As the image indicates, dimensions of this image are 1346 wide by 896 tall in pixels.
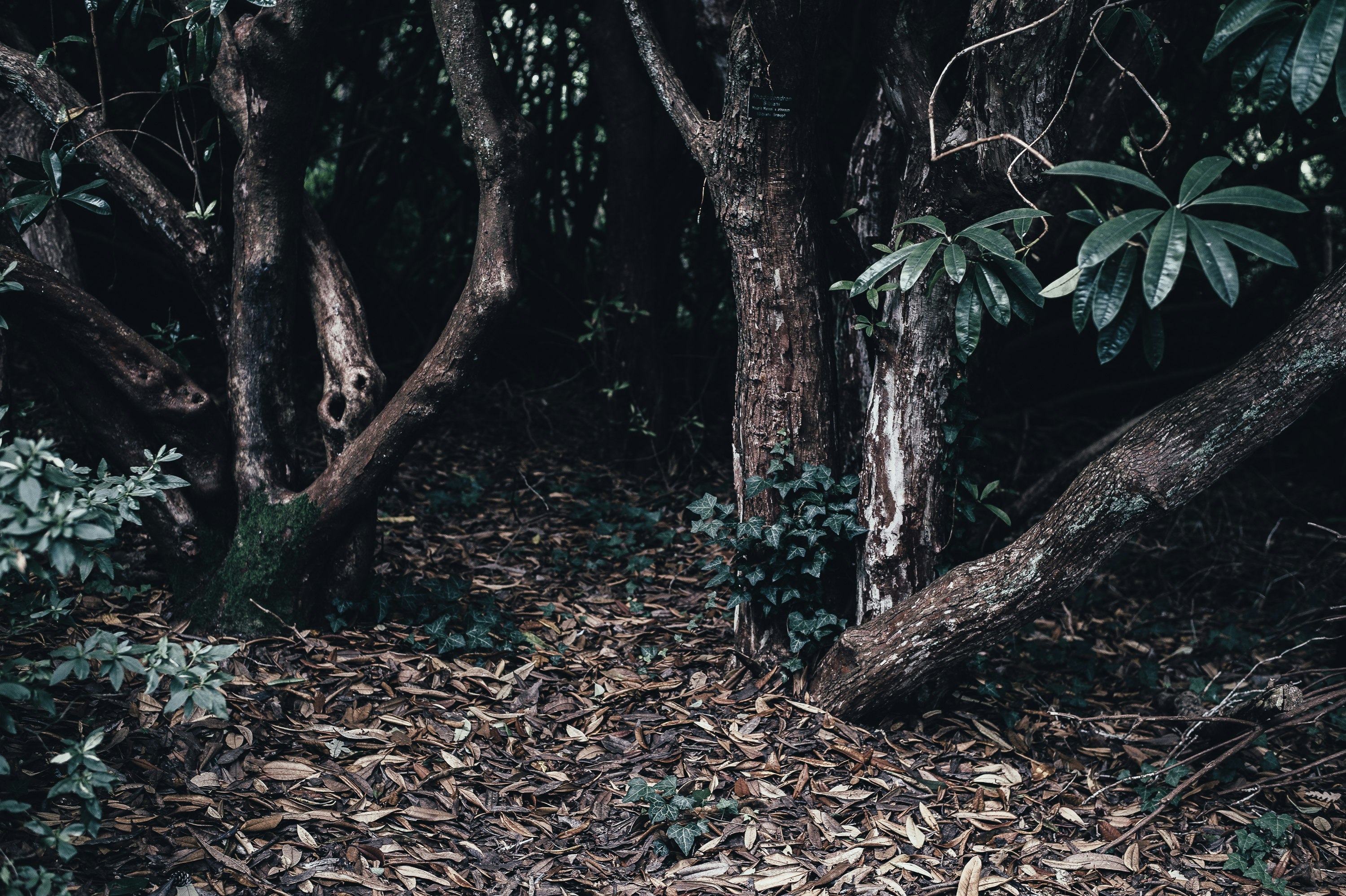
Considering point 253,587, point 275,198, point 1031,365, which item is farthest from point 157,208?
point 1031,365

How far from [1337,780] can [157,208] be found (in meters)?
3.85

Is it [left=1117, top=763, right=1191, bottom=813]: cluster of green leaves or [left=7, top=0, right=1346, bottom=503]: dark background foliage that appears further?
[left=7, top=0, right=1346, bottom=503]: dark background foliage

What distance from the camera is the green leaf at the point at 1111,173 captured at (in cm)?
177

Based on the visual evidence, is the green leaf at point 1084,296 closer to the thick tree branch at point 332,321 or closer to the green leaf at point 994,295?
the green leaf at point 994,295

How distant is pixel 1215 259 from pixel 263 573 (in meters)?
2.57

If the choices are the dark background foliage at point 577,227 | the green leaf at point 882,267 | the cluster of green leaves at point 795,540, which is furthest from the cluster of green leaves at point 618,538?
the green leaf at point 882,267

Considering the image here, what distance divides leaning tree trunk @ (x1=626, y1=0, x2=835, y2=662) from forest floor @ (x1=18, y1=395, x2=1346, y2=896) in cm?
51

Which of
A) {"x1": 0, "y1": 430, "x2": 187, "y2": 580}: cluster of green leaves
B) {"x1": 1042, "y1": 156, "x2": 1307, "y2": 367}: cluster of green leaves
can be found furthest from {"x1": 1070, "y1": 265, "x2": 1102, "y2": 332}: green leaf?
{"x1": 0, "y1": 430, "x2": 187, "y2": 580}: cluster of green leaves

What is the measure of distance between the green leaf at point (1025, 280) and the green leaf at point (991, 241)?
0.13 feet

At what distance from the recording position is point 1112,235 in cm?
177

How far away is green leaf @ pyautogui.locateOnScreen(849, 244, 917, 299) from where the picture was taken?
6.91 ft

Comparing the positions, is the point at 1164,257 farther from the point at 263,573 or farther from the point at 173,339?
the point at 173,339

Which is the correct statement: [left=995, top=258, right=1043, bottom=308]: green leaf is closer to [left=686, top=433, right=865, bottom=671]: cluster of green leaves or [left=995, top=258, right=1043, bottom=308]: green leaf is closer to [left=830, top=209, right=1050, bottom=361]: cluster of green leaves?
[left=830, top=209, right=1050, bottom=361]: cluster of green leaves

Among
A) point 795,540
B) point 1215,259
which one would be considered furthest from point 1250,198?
point 795,540
